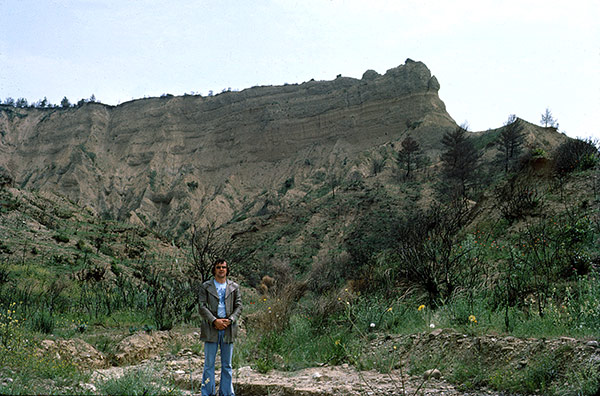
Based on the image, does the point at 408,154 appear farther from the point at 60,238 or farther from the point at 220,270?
the point at 220,270

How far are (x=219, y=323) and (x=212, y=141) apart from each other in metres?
62.3

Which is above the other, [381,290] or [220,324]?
[220,324]

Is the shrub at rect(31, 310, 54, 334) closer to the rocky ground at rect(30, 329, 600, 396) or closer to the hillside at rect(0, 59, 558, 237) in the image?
the rocky ground at rect(30, 329, 600, 396)

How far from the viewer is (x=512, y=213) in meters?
13.8

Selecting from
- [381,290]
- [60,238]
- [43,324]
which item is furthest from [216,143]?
[43,324]

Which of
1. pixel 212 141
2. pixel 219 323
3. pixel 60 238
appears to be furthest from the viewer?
pixel 212 141

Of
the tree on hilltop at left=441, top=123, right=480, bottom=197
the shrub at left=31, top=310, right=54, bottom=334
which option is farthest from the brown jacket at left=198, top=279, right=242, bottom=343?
the tree on hilltop at left=441, top=123, right=480, bottom=197

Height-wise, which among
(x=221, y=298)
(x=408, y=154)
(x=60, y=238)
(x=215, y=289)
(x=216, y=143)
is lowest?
(x=60, y=238)

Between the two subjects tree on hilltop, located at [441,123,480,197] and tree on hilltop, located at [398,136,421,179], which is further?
tree on hilltop, located at [398,136,421,179]

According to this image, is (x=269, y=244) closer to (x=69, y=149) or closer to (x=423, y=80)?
(x=423, y=80)

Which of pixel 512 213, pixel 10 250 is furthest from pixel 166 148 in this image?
pixel 512 213

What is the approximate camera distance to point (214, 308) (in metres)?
4.97

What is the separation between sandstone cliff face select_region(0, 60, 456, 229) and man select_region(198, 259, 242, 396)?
4220 cm

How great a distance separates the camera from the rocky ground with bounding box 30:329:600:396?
4.84 meters
